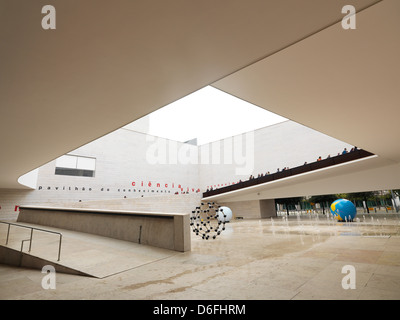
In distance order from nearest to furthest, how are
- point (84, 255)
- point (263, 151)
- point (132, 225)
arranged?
point (84, 255) → point (132, 225) → point (263, 151)

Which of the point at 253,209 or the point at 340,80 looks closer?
the point at 340,80

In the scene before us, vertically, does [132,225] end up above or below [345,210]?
below

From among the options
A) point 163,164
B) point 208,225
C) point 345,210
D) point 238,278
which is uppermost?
point 163,164

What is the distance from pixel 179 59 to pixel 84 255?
6222 mm

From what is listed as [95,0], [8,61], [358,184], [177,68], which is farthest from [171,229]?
[358,184]

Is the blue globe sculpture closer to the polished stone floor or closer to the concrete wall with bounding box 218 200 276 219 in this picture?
the polished stone floor

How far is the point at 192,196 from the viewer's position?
74.0 ft

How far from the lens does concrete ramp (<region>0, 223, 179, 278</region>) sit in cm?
525

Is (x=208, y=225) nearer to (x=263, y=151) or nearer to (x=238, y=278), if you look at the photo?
(x=263, y=151)

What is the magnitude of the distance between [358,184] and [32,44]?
19.0 m

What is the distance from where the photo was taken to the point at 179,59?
313 centimetres

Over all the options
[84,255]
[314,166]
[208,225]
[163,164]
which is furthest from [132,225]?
[163,164]

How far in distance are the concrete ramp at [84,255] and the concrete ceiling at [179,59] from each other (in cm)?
347

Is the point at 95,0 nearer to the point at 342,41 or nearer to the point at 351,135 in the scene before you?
the point at 342,41
